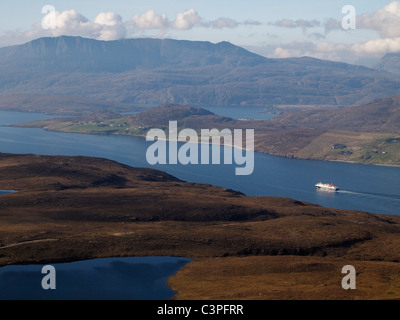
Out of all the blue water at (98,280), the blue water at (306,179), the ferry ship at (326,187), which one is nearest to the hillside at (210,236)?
the blue water at (98,280)

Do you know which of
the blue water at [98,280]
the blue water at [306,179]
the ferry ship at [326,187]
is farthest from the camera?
the ferry ship at [326,187]

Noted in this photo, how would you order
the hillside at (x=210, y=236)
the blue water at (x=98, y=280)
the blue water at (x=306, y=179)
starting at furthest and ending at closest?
1. the blue water at (x=306, y=179)
2. the hillside at (x=210, y=236)
3. the blue water at (x=98, y=280)

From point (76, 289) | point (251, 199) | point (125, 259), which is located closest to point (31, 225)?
point (125, 259)

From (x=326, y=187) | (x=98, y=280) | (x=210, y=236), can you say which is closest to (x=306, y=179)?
(x=326, y=187)

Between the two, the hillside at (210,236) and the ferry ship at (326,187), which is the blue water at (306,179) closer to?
the ferry ship at (326,187)

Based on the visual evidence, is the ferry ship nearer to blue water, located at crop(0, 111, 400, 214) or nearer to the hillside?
blue water, located at crop(0, 111, 400, 214)

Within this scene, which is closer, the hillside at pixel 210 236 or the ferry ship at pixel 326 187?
the hillside at pixel 210 236
